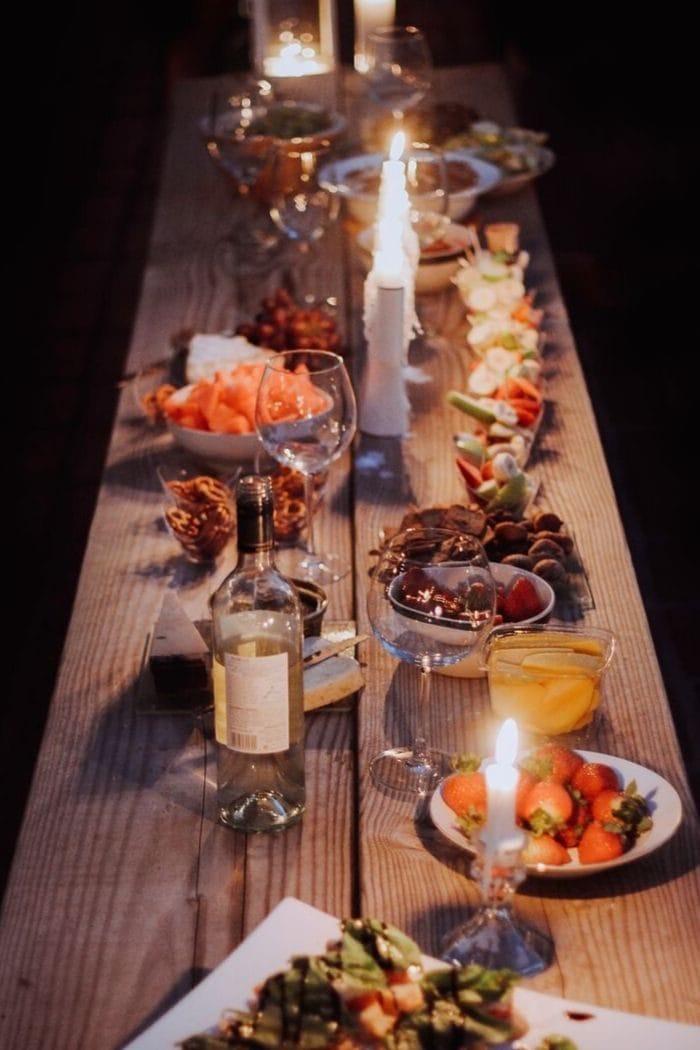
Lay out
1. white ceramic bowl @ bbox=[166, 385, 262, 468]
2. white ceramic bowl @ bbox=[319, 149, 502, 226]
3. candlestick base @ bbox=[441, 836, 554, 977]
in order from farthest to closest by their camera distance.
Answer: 1. white ceramic bowl @ bbox=[319, 149, 502, 226]
2. white ceramic bowl @ bbox=[166, 385, 262, 468]
3. candlestick base @ bbox=[441, 836, 554, 977]

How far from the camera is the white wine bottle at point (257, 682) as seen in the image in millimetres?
1349

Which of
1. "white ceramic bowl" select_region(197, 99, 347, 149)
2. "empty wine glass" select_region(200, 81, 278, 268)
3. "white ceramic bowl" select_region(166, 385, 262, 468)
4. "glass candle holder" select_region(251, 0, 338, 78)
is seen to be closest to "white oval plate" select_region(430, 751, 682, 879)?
"white ceramic bowl" select_region(166, 385, 262, 468)

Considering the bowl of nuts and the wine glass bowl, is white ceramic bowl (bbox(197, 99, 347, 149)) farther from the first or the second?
the bowl of nuts

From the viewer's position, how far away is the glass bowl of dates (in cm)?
147

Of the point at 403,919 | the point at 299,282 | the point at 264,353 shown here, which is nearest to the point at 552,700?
the point at 403,919

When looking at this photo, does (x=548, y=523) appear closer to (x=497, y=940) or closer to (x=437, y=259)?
(x=497, y=940)

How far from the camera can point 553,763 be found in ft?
4.68

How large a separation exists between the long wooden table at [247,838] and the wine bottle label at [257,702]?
0.13 meters

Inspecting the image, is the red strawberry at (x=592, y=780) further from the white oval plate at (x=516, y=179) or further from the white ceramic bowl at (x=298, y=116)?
the white ceramic bowl at (x=298, y=116)

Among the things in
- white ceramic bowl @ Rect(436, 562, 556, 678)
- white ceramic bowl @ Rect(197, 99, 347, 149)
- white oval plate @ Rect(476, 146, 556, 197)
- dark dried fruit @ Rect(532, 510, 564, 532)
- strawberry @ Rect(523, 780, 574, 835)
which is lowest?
white oval plate @ Rect(476, 146, 556, 197)

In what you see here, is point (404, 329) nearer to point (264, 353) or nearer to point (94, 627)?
point (264, 353)

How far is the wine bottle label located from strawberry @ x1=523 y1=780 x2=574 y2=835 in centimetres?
23

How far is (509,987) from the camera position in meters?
1.13

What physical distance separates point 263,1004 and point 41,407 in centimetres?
366
